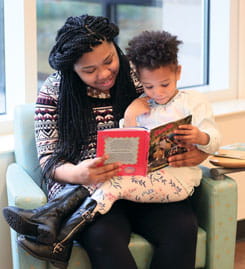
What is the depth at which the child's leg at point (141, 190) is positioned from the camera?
5.87 ft

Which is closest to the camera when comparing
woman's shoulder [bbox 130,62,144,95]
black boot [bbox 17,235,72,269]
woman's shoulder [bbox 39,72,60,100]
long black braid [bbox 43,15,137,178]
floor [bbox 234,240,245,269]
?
black boot [bbox 17,235,72,269]

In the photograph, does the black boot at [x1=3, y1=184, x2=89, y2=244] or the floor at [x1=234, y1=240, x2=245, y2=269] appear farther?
the floor at [x1=234, y1=240, x2=245, y2=269]

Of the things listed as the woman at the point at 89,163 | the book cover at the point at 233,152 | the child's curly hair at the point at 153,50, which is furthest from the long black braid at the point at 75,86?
Answer: the book cover at the point at 233,152

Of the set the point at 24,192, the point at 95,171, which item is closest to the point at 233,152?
the point at 95,171

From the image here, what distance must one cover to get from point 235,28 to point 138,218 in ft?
4.70

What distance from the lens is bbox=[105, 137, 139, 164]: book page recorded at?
173cm

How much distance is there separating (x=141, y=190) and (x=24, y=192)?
371 millimetres

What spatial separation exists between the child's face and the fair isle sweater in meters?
0.20

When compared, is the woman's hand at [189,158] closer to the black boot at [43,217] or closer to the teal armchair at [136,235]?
the teal armchair at [136,235]

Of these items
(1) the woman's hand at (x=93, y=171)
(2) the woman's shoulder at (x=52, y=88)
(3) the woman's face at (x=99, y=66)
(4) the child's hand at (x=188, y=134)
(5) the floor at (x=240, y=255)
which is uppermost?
(3) the woman's face at (x=99, y=66)

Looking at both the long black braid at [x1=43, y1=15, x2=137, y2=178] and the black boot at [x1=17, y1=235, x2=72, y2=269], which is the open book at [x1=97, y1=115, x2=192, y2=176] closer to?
the long black braid at [x1=43, y1=15, x2=137, y2=178]

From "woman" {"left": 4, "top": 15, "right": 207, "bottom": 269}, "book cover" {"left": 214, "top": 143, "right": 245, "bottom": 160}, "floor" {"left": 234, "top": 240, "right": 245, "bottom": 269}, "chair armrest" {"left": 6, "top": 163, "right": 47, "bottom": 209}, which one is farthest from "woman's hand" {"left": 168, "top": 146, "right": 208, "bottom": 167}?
"floor" {"left": 234, "top": 240, "right": 245, "bottom": 269}

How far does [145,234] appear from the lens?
185 centimetres

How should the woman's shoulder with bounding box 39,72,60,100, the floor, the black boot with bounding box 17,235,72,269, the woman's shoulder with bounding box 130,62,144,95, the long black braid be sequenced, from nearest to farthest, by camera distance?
the black boot with bounding box 17,235,72,269, the long black braid, the woman's shoulder with bounding box 39,72,60,100, the woman's shoulder with bounding box 130,62,144,95, the floor
